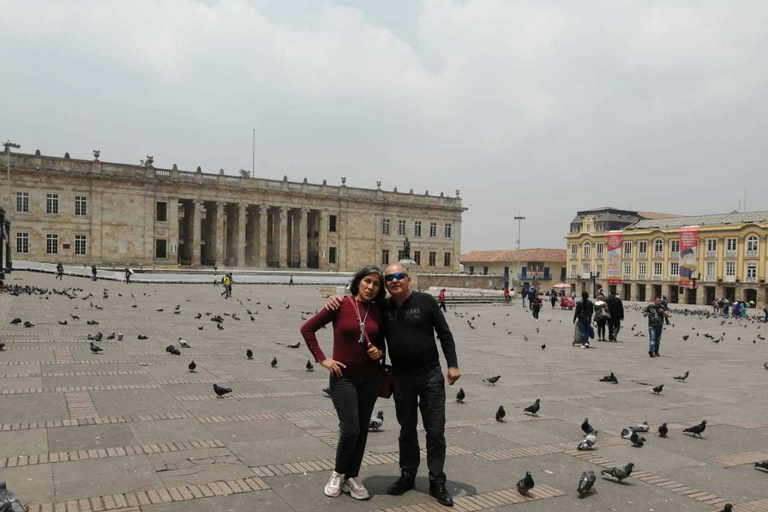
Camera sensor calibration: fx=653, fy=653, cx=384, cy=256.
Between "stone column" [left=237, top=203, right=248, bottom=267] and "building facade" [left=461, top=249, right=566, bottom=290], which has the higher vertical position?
"stone column" [left=237, top=203, right=248, bottom=267]

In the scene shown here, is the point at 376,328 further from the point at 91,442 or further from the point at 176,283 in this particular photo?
the point at 176,283

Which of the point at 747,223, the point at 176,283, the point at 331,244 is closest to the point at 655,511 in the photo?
the point at 176,283

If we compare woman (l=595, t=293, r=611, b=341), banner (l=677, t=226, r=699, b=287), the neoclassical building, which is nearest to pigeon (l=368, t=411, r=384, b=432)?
woman (l=595, t=293, r=611, b=341)

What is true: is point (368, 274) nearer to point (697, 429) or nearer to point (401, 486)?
point (401, 486)

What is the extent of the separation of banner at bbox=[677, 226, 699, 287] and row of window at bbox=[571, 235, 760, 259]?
1.72 meters

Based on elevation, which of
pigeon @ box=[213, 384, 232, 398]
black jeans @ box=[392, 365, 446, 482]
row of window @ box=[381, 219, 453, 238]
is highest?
row of window @ box=[381, 219, 453, 238]

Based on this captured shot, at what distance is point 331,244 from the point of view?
72375 mm

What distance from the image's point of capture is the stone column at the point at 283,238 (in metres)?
69.3

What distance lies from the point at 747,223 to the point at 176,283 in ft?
190

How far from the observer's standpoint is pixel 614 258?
8212cm

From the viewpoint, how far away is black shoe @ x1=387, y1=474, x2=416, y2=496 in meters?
5.20

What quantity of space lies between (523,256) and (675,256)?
26244 mm

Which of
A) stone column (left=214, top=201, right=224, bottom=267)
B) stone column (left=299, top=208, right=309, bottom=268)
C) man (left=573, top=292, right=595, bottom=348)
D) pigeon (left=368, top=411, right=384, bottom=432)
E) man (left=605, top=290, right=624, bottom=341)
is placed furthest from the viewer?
stone column (left=299, top=208, right=309, bottom=268)

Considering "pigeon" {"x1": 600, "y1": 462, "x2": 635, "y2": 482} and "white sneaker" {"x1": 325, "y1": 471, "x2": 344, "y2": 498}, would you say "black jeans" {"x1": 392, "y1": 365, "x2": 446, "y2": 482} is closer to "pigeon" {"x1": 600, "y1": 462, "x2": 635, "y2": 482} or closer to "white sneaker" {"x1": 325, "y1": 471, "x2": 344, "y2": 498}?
"white sneaker" {"x1": 325, "y1": 471, "x2": 344, "y2": 498}
